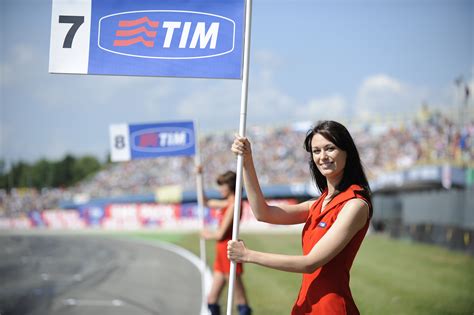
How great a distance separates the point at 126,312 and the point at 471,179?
20781 mm

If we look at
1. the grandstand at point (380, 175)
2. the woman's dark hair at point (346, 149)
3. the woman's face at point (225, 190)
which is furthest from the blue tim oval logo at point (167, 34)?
the grandstand at point (380, 175)

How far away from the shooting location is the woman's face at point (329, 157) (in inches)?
130

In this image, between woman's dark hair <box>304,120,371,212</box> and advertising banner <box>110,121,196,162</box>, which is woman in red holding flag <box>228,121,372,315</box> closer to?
woman's dark hair <box>304,120,371,212</box>

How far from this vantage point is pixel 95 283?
1404 centimetres

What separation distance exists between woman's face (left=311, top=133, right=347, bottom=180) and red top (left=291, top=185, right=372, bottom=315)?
14cm

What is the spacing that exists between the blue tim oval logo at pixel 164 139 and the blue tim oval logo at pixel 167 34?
549cm

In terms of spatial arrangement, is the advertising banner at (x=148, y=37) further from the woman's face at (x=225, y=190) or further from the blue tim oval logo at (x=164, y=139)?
the blue tim oval logo at (x=164, y=139)

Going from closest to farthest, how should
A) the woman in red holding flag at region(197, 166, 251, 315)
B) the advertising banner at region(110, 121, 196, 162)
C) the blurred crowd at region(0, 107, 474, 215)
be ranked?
the woman in red holding flag at region(197, 166, 251, 315) → the advertising banner at region(110, 121, 196, 162) → the blurred crowd at region(0, 107, 474, 215)

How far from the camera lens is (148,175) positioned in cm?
6053

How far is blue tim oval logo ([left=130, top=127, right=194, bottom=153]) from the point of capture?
9.40 meters

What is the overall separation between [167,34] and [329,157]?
137 cm

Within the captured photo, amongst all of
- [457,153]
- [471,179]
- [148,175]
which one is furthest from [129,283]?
[148,175]

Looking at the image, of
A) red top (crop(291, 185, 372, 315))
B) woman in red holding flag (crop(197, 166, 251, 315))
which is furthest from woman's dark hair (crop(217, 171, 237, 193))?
red top (crop(291, 185, 372, 315))

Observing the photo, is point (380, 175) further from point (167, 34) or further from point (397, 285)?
point (167, 34)
